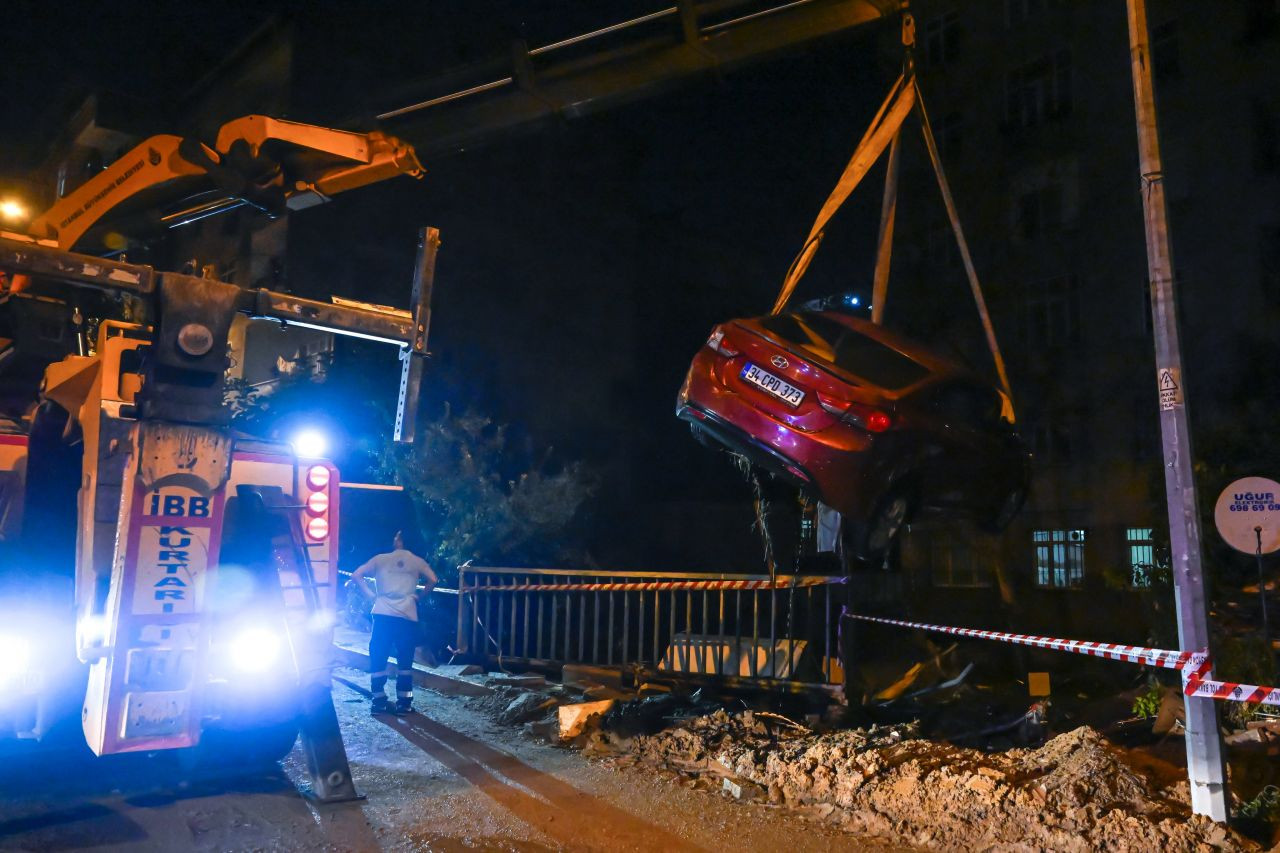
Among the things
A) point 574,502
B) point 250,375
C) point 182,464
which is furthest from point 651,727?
point 250,375

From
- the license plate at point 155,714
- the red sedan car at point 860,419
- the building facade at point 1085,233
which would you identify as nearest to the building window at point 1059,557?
the building facade at point 1085,233

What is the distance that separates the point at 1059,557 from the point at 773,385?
20788 mm

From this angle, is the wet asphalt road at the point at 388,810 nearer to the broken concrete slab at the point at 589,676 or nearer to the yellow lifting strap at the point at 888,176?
the broken concrete slab at the point at 589,676

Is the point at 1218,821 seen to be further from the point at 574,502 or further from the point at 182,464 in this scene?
the point at 574,502

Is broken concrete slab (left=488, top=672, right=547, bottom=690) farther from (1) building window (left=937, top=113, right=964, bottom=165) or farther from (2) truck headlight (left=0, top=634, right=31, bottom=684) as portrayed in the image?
(1) building window (left=937, top=113, right=964, bottom=165)

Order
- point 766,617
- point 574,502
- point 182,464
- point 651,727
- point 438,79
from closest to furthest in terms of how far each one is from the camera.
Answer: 1. point 182,464
2. point 438,79
3. point 651,727
4. point 766,617
5. point 574,502

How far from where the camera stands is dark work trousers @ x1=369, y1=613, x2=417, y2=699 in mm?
8805

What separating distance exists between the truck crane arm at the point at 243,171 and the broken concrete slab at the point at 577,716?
4.32 meters

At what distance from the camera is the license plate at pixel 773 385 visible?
6861 millimetres

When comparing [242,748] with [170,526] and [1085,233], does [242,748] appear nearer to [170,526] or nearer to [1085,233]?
[170,526]

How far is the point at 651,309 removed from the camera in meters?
24.7

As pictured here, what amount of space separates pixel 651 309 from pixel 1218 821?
2034cm

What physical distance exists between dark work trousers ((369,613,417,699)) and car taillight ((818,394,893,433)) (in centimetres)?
461

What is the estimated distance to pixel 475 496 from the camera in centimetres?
1542
